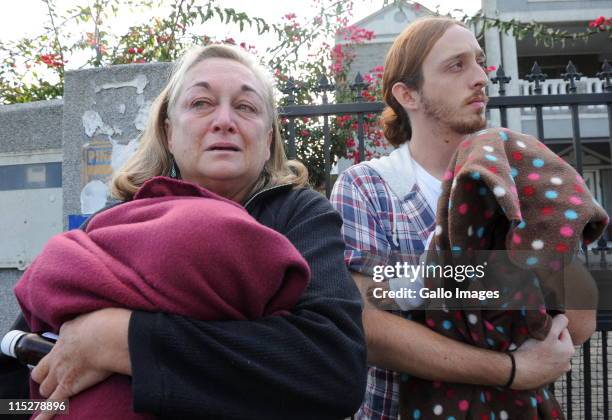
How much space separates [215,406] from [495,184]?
778 mm

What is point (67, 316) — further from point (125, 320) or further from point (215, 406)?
point (215, 406)

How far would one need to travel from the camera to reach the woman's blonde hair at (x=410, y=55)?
5.83 ft

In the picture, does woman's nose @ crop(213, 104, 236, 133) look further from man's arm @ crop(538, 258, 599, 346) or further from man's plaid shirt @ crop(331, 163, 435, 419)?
man's arm @ crop(538, 258, 599, 346)

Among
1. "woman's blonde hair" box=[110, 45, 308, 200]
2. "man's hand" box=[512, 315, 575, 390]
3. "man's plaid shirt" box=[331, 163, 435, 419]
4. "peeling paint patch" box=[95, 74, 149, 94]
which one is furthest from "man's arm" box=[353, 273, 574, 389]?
"peeling paint patch" box=[95, 74, 149, 94]

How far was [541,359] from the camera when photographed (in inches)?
51.4

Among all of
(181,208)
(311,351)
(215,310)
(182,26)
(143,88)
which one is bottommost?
(311,351)

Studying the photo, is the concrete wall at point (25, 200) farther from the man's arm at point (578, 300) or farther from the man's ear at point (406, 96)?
the man's arm at point (578, 300)

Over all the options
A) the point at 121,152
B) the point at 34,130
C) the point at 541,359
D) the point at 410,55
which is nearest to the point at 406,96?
the point at 410,55

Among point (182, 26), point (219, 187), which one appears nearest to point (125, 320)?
point (219, 187)

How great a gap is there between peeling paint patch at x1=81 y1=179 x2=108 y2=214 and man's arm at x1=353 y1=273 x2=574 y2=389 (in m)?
2.15

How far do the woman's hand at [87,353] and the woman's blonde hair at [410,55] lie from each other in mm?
1341

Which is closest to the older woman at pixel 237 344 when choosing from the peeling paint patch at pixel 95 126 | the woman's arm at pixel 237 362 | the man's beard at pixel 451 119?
the woman's arm at pixel 237 362

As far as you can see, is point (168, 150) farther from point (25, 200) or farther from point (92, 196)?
point (25, 200)

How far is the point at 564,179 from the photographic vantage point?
1178 mm
